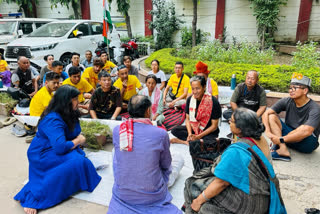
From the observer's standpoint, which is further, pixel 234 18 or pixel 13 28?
pixel 234 18

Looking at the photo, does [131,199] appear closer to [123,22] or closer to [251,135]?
[251,135]

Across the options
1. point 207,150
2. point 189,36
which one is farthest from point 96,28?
point 207,150

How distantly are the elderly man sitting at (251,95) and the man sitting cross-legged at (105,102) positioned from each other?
207cm

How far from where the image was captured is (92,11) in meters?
16.9

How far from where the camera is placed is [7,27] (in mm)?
10977

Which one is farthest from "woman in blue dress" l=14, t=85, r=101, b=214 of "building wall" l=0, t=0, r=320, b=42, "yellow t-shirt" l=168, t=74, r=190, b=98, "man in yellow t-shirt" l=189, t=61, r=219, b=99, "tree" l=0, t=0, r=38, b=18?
"tree" l=0, t=0, r=38, b=18

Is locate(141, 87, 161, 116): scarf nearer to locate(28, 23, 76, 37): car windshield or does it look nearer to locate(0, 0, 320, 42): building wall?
locate(28, 23, 76, 37): car windshield

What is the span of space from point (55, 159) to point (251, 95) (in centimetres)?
330

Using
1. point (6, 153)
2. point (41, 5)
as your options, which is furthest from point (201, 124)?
point (41, 5)

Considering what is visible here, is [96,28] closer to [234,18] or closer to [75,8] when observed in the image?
[75,8]

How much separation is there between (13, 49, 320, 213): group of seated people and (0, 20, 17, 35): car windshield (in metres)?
Answer: 7.51

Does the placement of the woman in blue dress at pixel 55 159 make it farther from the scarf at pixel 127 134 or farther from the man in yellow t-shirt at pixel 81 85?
the man in yellow t-shirt at pixel 81 85

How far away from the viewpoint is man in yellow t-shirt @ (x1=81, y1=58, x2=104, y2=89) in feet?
20.2

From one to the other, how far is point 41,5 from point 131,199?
1893 cm
